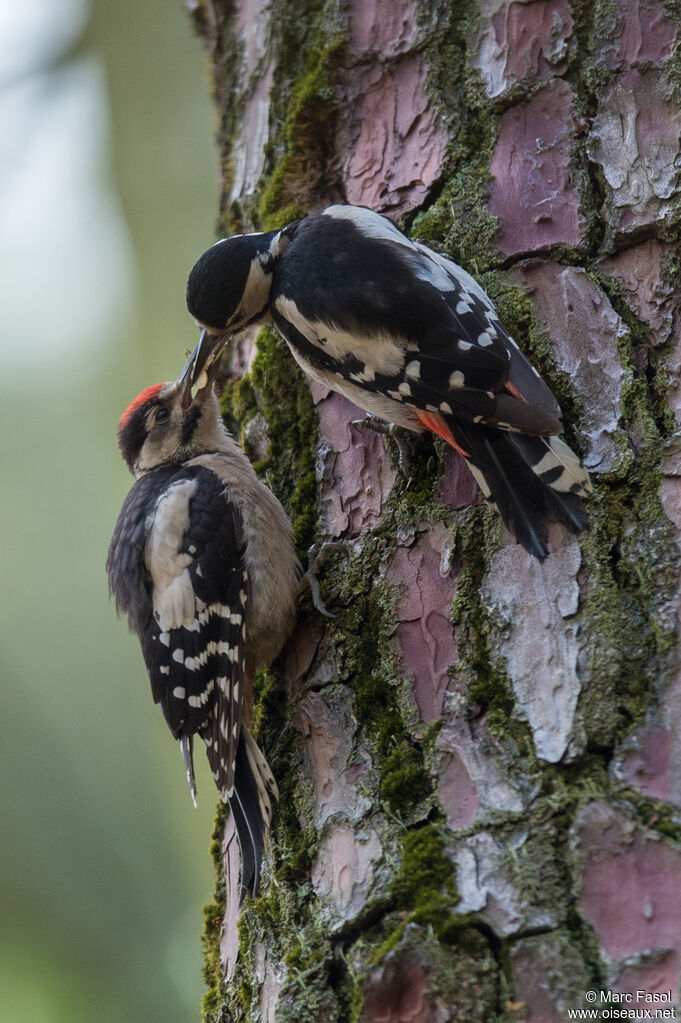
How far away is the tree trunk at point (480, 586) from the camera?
4.86 feet

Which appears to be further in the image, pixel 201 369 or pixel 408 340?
pixel 201 369

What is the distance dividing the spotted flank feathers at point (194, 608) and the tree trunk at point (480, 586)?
106 millimetres

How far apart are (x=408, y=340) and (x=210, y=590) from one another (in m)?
0.85

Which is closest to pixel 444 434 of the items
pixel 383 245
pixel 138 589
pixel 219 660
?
pixel 383 245

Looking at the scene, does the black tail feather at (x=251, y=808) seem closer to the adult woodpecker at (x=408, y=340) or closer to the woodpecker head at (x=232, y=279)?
Result: the adult woodpecker at (x=408, y=340)

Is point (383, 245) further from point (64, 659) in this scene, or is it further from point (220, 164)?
point (64, 659)

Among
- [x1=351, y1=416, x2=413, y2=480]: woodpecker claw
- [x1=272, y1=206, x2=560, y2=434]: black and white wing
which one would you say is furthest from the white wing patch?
[x1=351, y1=416, x2=413, y2=480]: woodpecker claw

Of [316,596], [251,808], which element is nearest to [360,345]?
[316,596]

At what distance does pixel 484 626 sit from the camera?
1822mm

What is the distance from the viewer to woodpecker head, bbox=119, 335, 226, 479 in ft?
9.02

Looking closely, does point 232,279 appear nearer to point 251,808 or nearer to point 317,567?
point 317,567

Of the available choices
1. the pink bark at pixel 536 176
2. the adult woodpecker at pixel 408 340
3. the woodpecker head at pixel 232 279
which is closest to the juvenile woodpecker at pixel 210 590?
the woodpecker head at pixel 232 279

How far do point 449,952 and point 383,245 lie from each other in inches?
55.8

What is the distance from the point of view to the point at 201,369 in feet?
8.84
